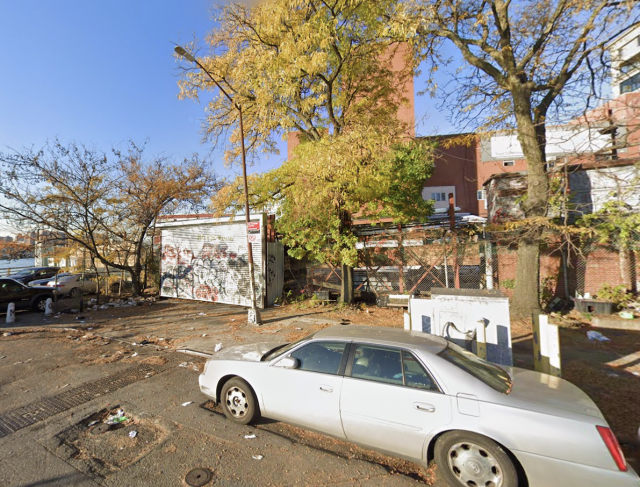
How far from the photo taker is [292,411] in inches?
135

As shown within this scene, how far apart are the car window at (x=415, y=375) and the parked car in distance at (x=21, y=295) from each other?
14.8m

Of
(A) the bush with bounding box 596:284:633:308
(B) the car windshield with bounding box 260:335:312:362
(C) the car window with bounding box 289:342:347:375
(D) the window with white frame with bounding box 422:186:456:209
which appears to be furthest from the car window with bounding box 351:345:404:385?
(D) the window with white frame with bounding box 422:186:456:209

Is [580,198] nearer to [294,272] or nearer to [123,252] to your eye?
[294,272]

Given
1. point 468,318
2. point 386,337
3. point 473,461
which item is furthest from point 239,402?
point 468,318

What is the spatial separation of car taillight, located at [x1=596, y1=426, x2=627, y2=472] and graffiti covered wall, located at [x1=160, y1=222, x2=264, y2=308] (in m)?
10.5

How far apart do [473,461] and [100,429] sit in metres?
4.37

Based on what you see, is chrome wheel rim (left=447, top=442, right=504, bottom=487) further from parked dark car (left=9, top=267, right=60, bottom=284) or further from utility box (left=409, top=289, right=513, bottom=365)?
parked dark car (left=9, top=267, right=60, bottom=284)

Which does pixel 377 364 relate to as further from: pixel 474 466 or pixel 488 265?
pixel 488 265

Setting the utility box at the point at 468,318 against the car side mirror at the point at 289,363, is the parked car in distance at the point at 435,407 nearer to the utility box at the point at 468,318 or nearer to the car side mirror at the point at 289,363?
the car side mirror at the point at 289,363

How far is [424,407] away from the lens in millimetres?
2791

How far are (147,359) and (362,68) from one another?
10.5m

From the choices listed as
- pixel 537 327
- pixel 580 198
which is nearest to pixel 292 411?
pixel 537 327

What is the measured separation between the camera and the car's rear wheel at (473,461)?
248 cm

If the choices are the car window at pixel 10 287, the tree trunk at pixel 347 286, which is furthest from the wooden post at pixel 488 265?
the car window at pixel 10 287
